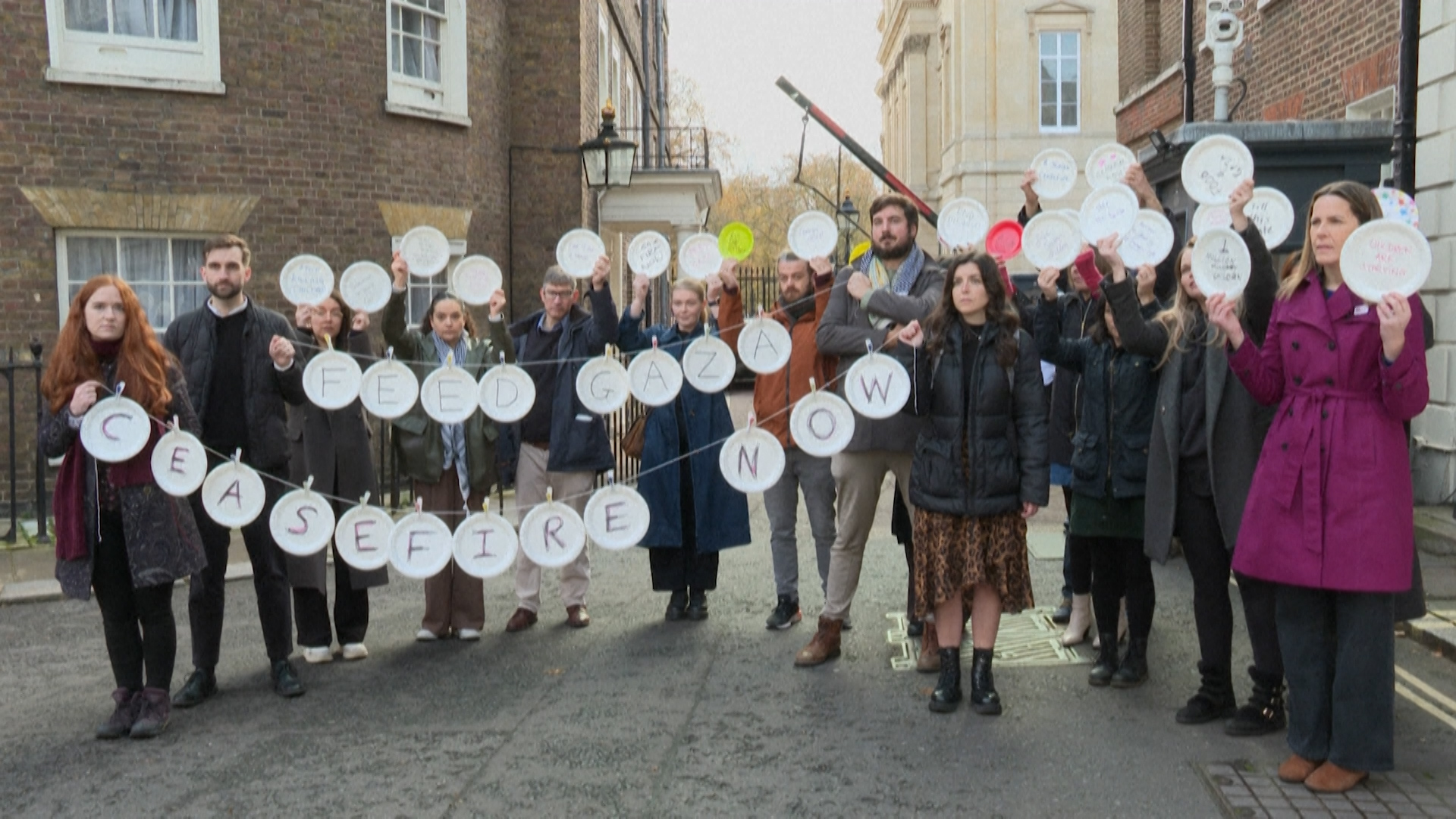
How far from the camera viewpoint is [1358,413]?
4.54 metres

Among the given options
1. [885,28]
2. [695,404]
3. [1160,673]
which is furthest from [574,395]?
[885,28]

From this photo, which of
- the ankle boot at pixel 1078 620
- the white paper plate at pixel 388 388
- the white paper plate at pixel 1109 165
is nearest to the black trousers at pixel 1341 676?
the ankle boot at pixel 1078 620

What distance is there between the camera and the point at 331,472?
Answer: 6.50m

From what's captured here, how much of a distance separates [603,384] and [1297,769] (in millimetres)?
3452

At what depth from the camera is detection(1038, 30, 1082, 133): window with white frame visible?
120 ft

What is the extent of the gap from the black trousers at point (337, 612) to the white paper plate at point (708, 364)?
2012mm

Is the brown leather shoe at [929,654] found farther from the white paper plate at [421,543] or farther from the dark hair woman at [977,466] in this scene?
the white paper plate at [421,543]

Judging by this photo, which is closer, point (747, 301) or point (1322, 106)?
point (1322, 106)

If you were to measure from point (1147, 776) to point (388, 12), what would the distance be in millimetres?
11437

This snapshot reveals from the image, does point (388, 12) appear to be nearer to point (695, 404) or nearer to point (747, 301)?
point (695, 404)

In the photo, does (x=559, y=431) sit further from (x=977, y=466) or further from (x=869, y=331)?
(x=977, y=466)

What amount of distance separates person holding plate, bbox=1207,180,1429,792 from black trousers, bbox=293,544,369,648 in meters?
4.40

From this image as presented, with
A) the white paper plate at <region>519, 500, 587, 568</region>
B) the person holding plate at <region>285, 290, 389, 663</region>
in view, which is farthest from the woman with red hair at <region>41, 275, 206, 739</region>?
the white paper plate at <region>519, 500, 587, 568</region>

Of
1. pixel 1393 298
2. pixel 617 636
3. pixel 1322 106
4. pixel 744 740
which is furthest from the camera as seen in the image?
pixel 1322 106
